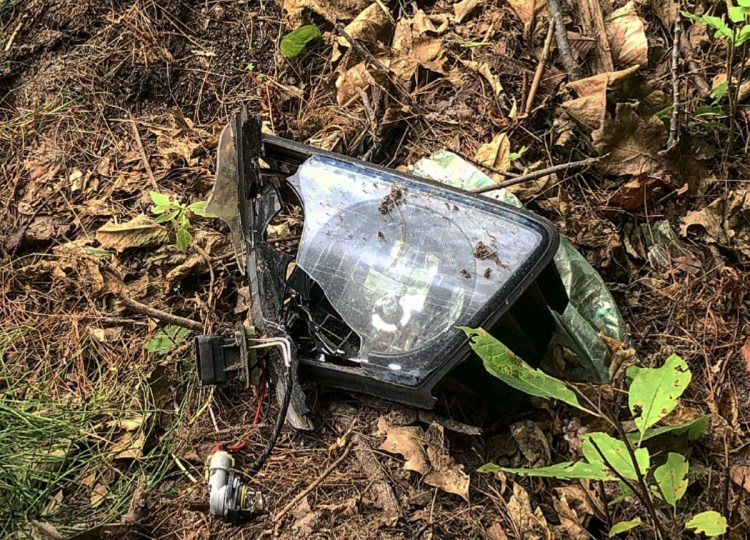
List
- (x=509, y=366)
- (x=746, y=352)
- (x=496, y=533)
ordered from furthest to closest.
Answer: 1. (x=746, y=352)
2. (x=496, y=533)
3. (x=509, y=366)

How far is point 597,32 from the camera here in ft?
8.31

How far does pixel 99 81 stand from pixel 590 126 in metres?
1.94

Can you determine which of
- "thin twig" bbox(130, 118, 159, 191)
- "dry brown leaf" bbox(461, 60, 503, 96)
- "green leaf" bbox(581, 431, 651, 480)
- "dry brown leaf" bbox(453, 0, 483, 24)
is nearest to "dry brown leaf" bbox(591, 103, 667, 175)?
"dry brown leaf" bbox(461, 60, 503, 96)

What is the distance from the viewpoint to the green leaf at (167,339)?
7.47ft

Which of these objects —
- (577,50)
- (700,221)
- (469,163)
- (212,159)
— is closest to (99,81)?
(212,159)

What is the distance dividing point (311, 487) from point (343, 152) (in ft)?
3.97

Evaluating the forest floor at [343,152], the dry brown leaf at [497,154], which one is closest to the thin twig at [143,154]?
the forest floor at [343,152]

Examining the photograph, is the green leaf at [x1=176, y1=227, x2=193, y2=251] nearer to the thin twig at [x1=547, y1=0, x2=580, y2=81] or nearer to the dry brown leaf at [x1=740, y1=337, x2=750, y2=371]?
the thin twig at [x1=547, y1=0, x2=580, y2=81]

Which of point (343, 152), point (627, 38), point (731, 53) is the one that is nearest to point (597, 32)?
point (627, 38)

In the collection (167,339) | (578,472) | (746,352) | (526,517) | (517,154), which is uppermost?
(517,154)

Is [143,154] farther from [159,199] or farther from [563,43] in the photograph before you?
[563,43]

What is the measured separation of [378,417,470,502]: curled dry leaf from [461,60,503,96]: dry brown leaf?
4.14ft

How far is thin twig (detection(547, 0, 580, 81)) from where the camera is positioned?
8.07 feet

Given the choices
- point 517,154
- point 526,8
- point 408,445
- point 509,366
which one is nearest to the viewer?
point 509,366
